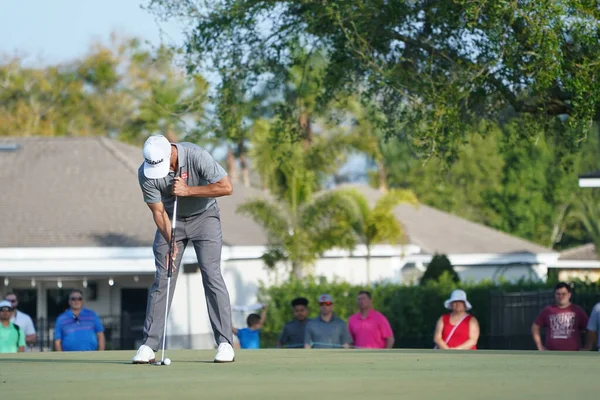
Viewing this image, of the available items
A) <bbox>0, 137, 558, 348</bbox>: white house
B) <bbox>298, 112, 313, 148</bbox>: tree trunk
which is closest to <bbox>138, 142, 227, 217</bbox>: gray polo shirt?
<bbox>298, 112, 313, 148</bbox>: tree trunk

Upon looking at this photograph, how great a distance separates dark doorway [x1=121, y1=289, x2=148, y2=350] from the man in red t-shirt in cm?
1283

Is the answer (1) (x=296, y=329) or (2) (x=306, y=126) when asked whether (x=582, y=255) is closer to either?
(2) (x=306, y=126)

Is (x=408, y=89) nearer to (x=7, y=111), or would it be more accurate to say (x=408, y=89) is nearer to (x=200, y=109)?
(x=200, y=109)

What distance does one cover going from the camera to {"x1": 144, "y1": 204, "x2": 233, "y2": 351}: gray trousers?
928 centimetres

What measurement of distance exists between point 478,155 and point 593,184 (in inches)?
1791

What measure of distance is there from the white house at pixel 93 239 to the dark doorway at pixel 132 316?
33 mm

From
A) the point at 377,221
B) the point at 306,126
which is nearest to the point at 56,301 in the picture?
the point at 377,221

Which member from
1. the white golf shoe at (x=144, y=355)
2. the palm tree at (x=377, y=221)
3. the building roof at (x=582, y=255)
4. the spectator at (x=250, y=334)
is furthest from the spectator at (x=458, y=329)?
the building roof at (x=582, y=255)

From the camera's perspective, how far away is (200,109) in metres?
18.1

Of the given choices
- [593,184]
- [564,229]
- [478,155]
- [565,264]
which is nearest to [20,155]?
[593,184]

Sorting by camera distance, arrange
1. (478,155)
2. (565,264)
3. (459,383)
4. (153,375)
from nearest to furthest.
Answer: (459,383) < (153,375) < (565,264) < (478,155)

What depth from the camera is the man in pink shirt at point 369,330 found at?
53.2ft

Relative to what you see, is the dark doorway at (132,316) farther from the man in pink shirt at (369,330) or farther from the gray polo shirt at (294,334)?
the man in pink shirt at (369,330)

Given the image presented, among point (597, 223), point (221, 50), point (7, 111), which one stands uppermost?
point (7, 111)
